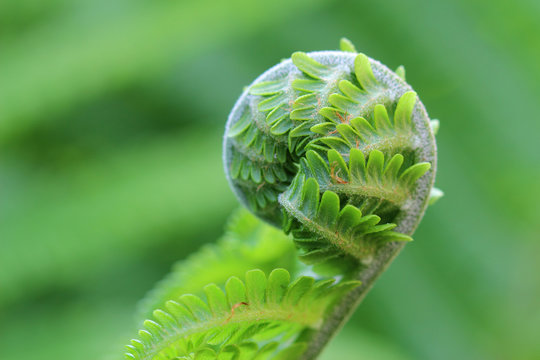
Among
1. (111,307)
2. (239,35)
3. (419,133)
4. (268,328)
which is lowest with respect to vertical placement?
(268,328)

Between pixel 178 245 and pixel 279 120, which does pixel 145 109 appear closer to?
pixel 178 245

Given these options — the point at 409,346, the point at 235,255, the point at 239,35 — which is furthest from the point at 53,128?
the point at 235,255

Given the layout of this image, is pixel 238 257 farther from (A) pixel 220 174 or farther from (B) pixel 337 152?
(A) pixel 220 174

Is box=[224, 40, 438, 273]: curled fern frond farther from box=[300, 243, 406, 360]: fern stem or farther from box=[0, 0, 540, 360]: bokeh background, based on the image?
box=[0, 0, 540, 360]: bokeh background

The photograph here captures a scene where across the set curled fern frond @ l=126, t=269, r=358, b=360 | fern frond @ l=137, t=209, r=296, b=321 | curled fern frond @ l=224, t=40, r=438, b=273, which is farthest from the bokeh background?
curled fern frond @ l=224, t=40, r=438, b=273

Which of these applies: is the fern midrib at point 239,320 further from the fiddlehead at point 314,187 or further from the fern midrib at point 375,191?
the fern midrib at point 375,191

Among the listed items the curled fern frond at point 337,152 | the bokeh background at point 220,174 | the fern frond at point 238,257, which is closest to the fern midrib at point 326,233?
the curled fern frond at point 337,152

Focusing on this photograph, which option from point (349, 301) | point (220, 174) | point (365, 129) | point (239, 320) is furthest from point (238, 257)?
point (220, 174)

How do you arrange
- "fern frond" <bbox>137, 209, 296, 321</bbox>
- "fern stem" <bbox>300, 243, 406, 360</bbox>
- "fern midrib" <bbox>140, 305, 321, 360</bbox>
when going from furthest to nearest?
"fern frond" <bbox>137, 209, 296, 321</bbox>, "fern stem" <bbox>300, 243, 406, 360</bbox>, "fern midrib" <bbox>140, 305, 321, 360</bbox>
